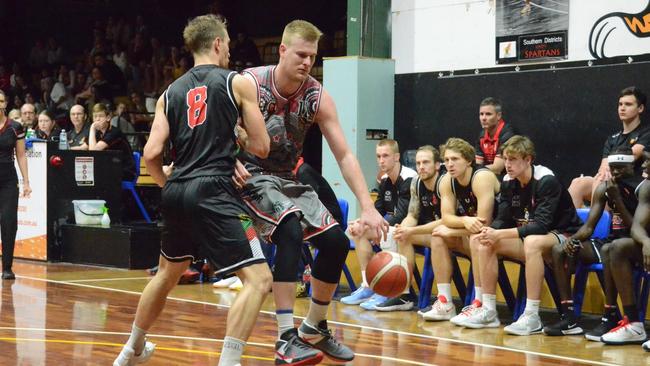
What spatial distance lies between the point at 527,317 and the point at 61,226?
21.9 ft

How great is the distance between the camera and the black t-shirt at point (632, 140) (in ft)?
27.5

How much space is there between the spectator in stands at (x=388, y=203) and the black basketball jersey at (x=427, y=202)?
221 millimetres

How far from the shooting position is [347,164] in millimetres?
6066

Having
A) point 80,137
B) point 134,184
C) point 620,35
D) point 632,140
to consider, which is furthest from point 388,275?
point 80,137

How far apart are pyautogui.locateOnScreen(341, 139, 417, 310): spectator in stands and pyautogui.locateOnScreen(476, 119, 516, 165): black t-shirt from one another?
33.4 inches

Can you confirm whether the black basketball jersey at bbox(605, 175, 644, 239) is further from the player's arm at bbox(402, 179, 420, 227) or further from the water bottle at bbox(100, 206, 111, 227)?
the water bottle at bbox(100, 206, 111, 227)

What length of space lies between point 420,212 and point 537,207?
53.3 inches

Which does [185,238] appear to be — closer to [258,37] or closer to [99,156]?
[99,156]

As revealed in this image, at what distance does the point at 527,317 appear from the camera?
7676 millimetres

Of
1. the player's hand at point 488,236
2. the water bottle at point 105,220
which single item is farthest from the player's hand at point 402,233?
the water bottle at point 105,220

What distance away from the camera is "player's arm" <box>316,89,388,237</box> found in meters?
5.76

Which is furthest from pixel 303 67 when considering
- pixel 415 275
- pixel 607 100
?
pixel 607 100

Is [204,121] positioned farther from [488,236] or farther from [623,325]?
[623,325]

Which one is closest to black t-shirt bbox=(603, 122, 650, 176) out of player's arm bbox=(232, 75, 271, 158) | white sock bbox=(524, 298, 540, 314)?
white sock bbox=(524, 298, 540, 314)
